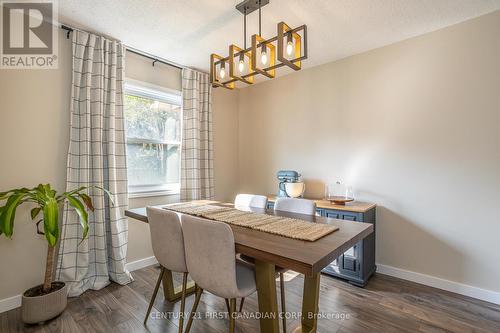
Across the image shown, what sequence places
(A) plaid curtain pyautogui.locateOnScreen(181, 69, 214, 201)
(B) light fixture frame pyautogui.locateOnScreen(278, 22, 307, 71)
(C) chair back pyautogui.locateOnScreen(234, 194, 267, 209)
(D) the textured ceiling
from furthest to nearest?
1. (A) plaid curtain pyautogui.locateOnScreen(181, 69, 214, 201)
2. (C) chair back pyautogui.locateOnScreen(234, 194, 267, 209)
3. (D) the textured ceiling
4. (B) light fixture frame pyautogui.locateOnScreen(278, 22, 307, 71)

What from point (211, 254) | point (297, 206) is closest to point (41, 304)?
point (211, 254)

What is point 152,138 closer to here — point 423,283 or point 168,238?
point 168,238

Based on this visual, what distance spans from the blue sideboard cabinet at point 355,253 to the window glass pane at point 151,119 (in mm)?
2137

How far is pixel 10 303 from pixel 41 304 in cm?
50

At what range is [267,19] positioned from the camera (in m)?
2.17

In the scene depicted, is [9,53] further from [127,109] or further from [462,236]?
[462,236]

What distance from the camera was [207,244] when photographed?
1.37 meters

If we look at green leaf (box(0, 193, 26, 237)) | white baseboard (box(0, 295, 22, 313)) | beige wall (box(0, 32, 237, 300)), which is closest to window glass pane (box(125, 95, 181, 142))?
beige wall (box(0, 32, 237, 300))

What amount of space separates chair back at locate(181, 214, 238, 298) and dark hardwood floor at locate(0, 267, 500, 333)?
65cm

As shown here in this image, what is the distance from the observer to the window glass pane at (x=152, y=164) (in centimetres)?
287

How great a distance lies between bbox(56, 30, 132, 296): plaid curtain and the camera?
2260mm

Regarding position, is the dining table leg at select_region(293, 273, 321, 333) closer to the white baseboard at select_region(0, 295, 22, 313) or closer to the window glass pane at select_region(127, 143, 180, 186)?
the window glass pane at select_region(127, 143, 180, 186)

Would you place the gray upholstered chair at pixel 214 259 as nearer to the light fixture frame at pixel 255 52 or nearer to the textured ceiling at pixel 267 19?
the light fixture frame at pixel 255 52

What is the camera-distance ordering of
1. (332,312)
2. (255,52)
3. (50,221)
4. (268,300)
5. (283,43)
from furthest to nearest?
(332,312) → (50,221) → (255,52) → (283,43) → (268,300)
